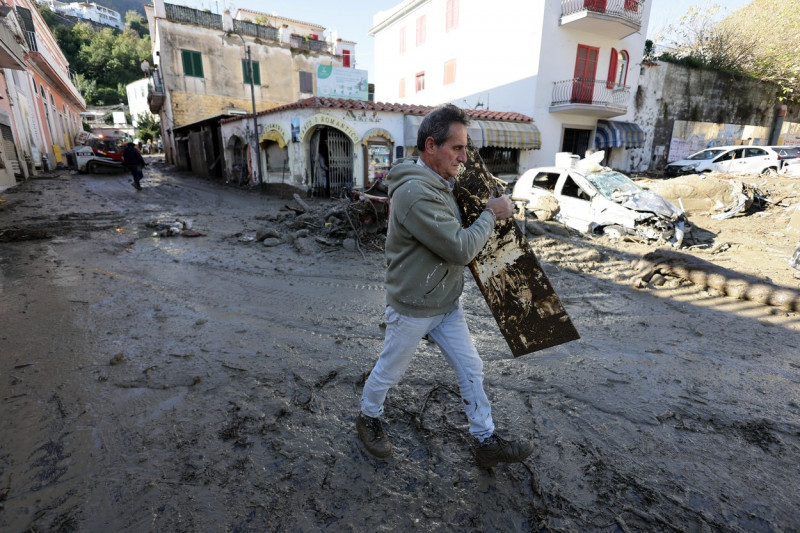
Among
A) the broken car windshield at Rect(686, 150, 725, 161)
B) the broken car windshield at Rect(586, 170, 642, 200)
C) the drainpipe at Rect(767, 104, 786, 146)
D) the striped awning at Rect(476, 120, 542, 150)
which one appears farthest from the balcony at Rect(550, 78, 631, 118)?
the drainpipe at Rect(767, 104, 786, 146)

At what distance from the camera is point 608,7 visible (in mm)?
15508

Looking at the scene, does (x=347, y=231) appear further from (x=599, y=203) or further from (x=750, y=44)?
(x=750, y=44)

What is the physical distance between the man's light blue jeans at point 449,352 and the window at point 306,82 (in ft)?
91.4

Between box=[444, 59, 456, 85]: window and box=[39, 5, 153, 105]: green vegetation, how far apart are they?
46200 mm

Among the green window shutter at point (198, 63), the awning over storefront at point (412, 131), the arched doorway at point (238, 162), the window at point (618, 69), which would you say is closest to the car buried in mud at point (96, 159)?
the arched doorway at point (238, 162)

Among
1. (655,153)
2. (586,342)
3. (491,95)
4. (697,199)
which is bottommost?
(586,342)

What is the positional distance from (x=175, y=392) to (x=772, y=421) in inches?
172

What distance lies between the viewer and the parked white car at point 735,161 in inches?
541

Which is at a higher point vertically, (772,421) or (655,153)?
(655,153)

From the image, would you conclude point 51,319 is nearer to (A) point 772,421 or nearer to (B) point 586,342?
(B) point 586,342

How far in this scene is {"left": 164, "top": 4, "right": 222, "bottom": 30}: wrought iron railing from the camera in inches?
842

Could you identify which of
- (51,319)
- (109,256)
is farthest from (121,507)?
(109,256)

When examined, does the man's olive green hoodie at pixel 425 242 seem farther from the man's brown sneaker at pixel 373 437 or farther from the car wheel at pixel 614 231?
the car wheel at pixel 614 231

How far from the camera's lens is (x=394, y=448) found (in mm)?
2359
